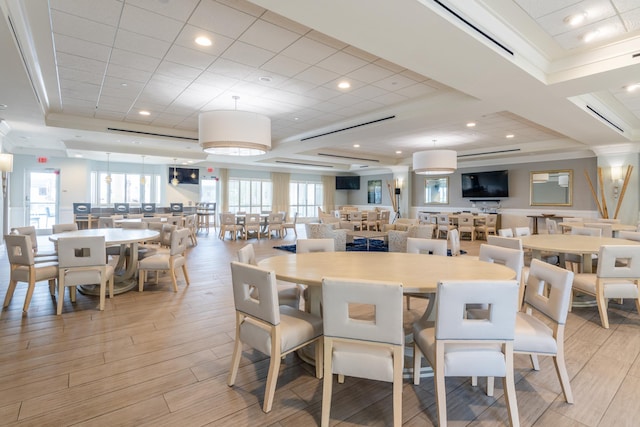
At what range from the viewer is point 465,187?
1308cm

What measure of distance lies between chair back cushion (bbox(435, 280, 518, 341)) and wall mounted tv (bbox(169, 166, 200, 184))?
14.6 m

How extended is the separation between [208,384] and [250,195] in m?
14.5

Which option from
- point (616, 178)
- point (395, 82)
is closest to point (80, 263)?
point (395, 82)

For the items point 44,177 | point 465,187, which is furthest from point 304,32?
point 44,177

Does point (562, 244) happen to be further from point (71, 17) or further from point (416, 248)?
point (71, 17)

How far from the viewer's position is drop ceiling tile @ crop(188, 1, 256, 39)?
3006mm

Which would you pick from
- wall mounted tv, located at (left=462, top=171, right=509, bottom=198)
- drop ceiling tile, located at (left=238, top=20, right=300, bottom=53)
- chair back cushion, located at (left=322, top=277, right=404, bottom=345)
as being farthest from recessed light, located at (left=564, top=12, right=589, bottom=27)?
wall mounted tv, located at (left=462, top=171, right=509, bottom=198)

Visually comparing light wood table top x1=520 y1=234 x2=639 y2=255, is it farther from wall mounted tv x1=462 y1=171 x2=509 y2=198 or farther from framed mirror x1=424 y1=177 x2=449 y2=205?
framed mirror x1=424 y1=177 x2=449 y2=205

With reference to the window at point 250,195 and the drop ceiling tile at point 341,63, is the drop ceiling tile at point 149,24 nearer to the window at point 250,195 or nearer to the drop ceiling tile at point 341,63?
the drop ceiling tile at point 341,63

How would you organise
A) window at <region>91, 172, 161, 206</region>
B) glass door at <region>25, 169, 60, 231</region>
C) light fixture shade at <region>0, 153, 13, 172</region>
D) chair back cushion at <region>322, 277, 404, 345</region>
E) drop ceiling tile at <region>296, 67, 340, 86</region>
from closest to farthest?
chair back cushion at <region>322, 277, 404, 345</region>
drop ceiling tile at <region>296, 67, 340, 86</region>
light fixture shade at <region>0, 153, 13, 172</region>
glass door at <region>25, 169, 60, 231</region>
window at <region>91, 172, 161, 206</region>

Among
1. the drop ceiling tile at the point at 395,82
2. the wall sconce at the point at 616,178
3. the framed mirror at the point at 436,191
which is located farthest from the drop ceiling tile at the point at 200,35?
the framed mirror at the point at 436,191

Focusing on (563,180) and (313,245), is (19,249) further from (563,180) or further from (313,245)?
(563,180)

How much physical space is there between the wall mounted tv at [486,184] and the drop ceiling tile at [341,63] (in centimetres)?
986

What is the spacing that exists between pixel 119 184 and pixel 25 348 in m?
12.8
